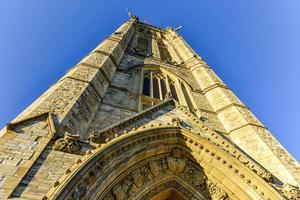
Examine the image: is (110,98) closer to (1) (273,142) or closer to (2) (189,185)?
(2) (189,185)

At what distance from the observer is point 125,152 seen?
601 cm

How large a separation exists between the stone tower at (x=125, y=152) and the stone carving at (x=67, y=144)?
0.06 feet

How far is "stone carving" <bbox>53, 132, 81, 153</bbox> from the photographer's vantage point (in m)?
5.42

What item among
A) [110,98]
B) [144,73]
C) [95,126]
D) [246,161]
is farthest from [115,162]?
[144,73]

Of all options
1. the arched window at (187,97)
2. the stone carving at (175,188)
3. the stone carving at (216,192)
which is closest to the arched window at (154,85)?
the arched window at (187,97)

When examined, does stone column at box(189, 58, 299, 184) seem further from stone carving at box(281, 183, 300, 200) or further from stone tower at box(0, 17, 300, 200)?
stone carving at box(281, 183, 300, 200)

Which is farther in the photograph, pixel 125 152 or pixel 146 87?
pixel 146 87

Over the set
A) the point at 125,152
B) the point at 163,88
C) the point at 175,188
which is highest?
the point at 163,88

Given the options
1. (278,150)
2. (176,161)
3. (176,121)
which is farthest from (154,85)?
(176,161)

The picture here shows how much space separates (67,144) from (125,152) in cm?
119

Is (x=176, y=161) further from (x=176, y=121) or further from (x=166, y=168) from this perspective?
(x=176, y=121)

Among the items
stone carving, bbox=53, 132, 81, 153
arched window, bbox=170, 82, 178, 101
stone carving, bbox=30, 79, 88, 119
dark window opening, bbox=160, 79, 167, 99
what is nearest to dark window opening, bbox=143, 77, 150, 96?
dark window opening, bbox=160, 79, 167, 99

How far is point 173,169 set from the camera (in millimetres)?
6980

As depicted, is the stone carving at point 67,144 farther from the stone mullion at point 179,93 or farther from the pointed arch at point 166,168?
the stone mullion at point 179,93
